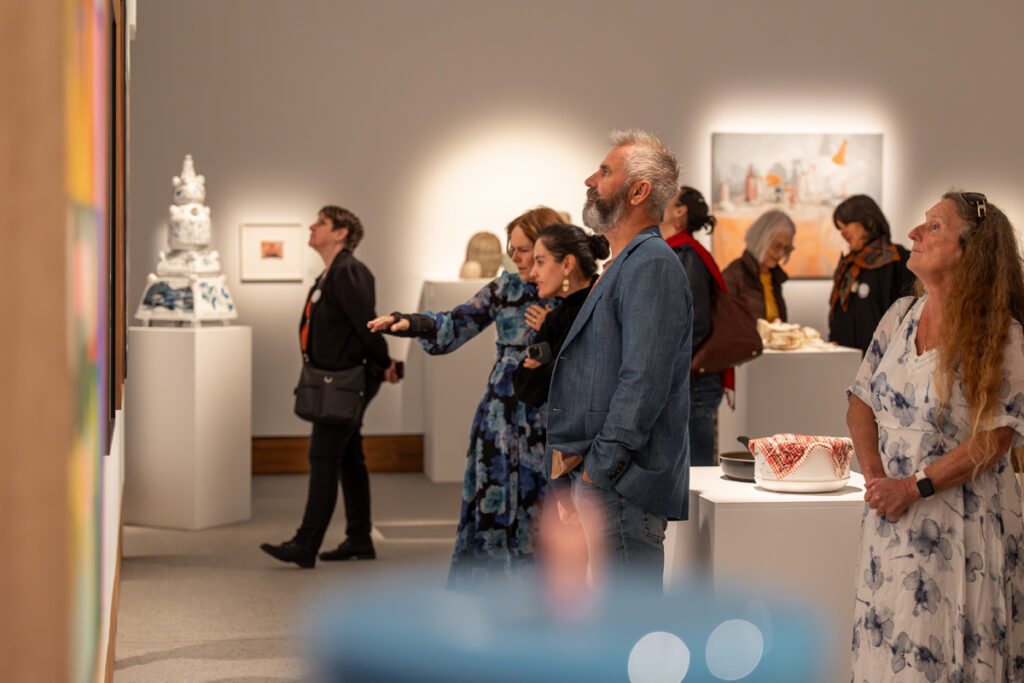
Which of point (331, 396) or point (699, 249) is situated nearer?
point (699, 249)

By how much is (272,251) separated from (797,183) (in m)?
4.48

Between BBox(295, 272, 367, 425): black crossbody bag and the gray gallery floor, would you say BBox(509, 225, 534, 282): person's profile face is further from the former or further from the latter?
BBox(295, 272, 367, 425): black crossbody bag

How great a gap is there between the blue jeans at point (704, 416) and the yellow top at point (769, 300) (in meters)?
2.66

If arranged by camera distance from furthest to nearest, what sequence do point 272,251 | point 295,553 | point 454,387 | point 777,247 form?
point 272,251, point 454,387, point 777,247, point 295,553

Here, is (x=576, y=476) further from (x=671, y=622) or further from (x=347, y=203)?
(x=347, y=203)

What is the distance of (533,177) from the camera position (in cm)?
970

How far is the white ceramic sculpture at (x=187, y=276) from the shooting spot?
24.0 ft

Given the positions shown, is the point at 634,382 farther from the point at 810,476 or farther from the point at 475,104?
the point at 475,104

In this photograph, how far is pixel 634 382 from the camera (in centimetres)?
272

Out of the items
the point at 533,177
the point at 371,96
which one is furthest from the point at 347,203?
the point at 533,177

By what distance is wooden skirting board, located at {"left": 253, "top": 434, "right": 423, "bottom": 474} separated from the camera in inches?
368

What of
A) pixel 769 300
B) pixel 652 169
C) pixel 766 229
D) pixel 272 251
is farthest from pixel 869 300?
pixel 272 251

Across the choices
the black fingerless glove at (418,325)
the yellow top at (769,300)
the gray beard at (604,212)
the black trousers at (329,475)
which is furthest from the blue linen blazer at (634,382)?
the yellow top at (769,300)

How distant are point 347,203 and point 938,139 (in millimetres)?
5157
